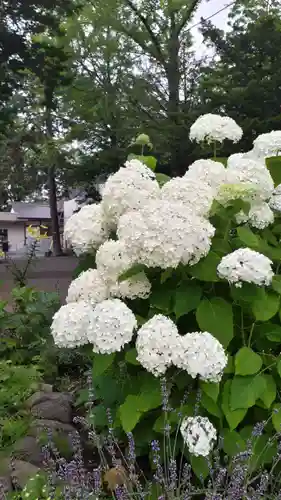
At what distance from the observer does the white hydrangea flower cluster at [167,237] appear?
1.79m

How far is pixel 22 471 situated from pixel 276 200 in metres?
1.63

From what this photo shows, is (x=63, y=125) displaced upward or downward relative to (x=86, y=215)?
upward

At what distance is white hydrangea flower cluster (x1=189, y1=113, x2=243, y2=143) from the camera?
8.07 ft

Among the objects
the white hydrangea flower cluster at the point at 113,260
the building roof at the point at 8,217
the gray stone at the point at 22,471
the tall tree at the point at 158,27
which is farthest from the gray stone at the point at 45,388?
the building roof at the point at 8,217

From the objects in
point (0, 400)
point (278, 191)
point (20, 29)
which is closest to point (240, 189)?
point (278, 191)

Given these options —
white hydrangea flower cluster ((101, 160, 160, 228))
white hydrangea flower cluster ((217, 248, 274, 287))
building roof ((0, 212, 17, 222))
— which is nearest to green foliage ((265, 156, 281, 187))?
white hydrangea flower cluster ((101, 160, 160, 228))

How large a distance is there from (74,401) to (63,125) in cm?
1791

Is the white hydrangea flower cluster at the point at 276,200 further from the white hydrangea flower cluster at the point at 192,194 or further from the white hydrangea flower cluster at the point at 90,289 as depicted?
the white hydrangea flower cluster at the point at 90,289

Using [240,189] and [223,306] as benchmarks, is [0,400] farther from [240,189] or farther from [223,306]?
[240,189]

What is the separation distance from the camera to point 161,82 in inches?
653

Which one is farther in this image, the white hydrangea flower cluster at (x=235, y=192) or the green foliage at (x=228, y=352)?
the white hydrangea flower cluster at (x=235, y=192)

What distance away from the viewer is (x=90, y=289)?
2084 millimetres

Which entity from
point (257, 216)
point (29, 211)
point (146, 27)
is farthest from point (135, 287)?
point (29, 211)

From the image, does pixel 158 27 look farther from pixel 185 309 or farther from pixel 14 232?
pixel 14 232
